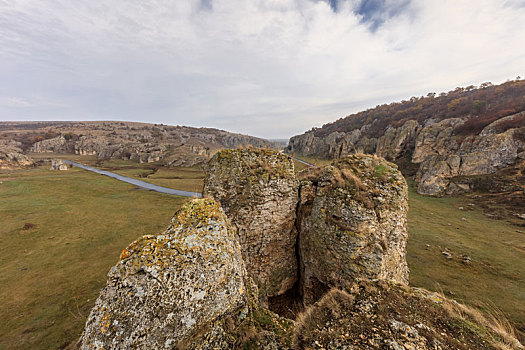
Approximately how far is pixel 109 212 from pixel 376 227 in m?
39.3

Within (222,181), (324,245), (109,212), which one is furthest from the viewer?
(109,212)

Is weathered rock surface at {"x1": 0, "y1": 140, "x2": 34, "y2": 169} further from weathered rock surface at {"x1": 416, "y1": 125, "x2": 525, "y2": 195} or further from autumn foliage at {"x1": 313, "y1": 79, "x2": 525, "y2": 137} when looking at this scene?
autumn foliage at {"x1": 313, "y1": 79, "x2": 525, "y2": 137}

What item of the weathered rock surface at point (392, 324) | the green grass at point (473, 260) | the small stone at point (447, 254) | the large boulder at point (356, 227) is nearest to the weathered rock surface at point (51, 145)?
the large boulder at point (356, 227)

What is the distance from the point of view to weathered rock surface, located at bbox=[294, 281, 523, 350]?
12.8 feet

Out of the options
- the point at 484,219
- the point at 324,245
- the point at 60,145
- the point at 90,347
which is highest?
the point at 60,145

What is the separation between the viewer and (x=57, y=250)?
2009 centimetres

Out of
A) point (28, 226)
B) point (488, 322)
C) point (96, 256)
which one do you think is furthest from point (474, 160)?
point (28, 226)

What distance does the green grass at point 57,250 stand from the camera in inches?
463

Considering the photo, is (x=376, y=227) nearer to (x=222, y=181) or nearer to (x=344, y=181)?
(x=344, y=181)

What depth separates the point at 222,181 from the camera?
35.6ft

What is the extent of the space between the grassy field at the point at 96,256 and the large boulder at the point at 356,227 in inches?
107

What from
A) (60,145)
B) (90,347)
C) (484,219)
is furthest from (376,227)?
(60,145)

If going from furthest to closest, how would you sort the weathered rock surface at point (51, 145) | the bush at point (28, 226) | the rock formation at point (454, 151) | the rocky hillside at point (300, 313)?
the weathered rock surface at point (51, 145), the rock formation at point (454, 151), the bush at point (28, 226), the rocky hillside at point (300, 313)

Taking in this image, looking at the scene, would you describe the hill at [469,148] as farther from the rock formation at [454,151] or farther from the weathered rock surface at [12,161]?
the weathered rock surface at [12,161]
